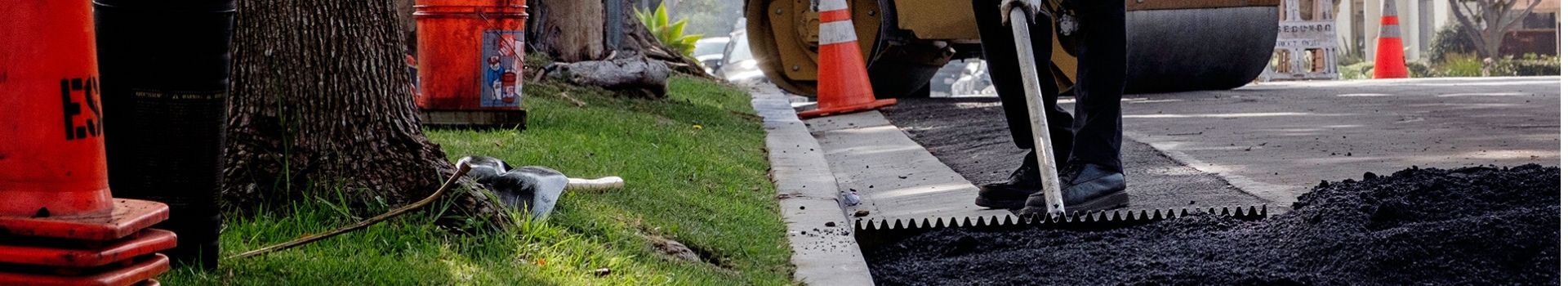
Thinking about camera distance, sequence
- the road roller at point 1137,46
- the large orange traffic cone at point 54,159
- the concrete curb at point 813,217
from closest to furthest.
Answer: the large orange traffic cone at point 54,159, the concrete curb at point 813,217, the road roller at point 1137,46

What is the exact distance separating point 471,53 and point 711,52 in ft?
75.8

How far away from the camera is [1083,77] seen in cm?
484

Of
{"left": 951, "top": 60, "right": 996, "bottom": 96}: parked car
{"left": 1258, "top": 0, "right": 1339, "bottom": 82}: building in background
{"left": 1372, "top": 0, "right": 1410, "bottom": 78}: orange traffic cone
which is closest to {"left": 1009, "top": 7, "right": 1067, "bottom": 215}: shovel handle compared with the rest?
{"left": 1258, "top": 0, "right": 1339, "bottom": 82}: building in background

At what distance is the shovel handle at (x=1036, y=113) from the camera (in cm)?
441

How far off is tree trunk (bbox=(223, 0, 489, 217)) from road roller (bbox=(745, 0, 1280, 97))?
22.9ft

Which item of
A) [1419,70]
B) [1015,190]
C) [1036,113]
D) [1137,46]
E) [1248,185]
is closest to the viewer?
[1036,113]

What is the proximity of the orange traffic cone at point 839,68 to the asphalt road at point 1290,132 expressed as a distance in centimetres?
33

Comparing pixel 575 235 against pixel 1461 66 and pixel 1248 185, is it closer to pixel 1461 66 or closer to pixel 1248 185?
pixel 1248 185

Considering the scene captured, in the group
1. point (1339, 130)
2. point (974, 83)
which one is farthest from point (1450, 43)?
point (1339, 130)

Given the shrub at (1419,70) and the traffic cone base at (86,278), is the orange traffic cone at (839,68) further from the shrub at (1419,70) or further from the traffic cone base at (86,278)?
the shrub at (1419,70)

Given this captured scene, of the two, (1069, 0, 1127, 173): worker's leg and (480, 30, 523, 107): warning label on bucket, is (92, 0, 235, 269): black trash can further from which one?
(480, 30, 523, 107): warning label on bucket

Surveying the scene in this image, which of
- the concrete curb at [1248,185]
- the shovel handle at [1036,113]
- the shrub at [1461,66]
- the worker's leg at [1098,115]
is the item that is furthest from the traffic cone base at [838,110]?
the shrub at [1461,66]

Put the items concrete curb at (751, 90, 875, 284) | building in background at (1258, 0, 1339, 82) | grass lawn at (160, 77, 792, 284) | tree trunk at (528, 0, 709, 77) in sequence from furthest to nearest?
building in background at (1258, 0, 1339, 82) → tree trunk at (528, 0, 709, 77) → concrete curb at (751, 90, 875, 284) → grass lawn at (160, 77, 792, 284)

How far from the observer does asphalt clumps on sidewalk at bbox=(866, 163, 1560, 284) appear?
11.0 feet
